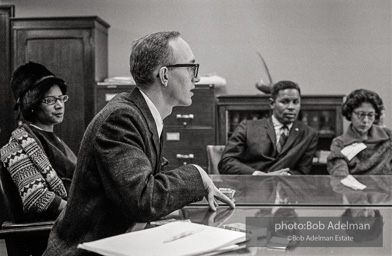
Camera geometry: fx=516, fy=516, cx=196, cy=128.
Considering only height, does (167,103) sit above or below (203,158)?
above

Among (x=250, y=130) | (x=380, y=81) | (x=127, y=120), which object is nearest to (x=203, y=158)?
(x=250, y=130)

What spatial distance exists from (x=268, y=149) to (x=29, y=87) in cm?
181

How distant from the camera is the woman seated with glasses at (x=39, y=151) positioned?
2.34 meters

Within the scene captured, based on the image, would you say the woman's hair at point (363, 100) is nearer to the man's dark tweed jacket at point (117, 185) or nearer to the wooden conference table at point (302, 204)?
the wooden conference table at point (302, 204)

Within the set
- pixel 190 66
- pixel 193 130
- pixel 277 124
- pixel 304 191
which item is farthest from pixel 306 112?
pixel 190 66

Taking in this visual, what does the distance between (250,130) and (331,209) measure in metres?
1.91

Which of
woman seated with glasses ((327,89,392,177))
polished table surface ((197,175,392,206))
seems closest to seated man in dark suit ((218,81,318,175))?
woman seated with glasses ((327,89,392,177))

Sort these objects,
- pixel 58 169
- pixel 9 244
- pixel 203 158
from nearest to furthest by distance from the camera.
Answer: pixel 9 244, pixel 58 169, pixel 203 158

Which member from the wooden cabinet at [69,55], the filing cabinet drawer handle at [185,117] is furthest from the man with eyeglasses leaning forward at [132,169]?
the wooden cabinet at [69,55]

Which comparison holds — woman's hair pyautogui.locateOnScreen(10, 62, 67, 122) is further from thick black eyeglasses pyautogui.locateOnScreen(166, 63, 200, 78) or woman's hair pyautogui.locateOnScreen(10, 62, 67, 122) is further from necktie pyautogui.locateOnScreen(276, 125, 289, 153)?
necktie pyautogui.locateOnScreen(276, 125, 289, 153)

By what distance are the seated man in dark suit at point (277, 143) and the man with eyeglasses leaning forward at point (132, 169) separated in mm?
1856

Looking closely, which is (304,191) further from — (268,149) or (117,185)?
(268,149)

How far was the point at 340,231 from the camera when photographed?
62.7 inches

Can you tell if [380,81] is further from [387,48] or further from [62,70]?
[62,70]
